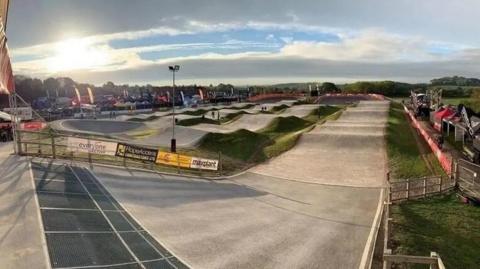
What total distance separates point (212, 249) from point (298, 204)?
9.19 metres

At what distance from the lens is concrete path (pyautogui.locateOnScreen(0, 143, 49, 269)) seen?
1080 centimetres

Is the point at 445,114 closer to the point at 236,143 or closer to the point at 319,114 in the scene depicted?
the point at 319,114

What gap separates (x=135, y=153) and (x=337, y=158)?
16.8 m

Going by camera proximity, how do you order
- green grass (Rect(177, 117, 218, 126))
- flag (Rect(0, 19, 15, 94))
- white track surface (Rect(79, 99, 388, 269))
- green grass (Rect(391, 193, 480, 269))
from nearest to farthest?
white track surface (Rect(79, 99, 388, 269)) → green grass (Rect(391, 193, 480, 269)) → flag (Rect(0, 19, 15, 94)) → green grass (Rect(177, 117, 218, 126))

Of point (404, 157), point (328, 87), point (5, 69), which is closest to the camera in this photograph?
point (5, 69)

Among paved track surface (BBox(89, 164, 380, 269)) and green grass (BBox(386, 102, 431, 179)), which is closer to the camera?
paved track surface (BBox(89, 164, 380, 269))

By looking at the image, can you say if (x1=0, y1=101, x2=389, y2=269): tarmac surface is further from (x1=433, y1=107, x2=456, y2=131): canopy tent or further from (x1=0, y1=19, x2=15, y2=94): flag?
(x1=433, y1=107, x2=456, y2=131): canopy tent

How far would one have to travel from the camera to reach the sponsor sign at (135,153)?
95.0ft

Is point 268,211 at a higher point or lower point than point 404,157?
lower

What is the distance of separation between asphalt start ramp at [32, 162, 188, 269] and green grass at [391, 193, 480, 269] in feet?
27.9

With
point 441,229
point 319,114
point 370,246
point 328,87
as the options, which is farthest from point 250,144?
point 328,87

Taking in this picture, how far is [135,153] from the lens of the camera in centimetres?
2925

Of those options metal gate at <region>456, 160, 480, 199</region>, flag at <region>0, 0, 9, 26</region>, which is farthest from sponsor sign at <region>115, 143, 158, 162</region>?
metal gate at <region>456, 160, 480, 199</region>

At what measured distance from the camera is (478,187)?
20.5m
